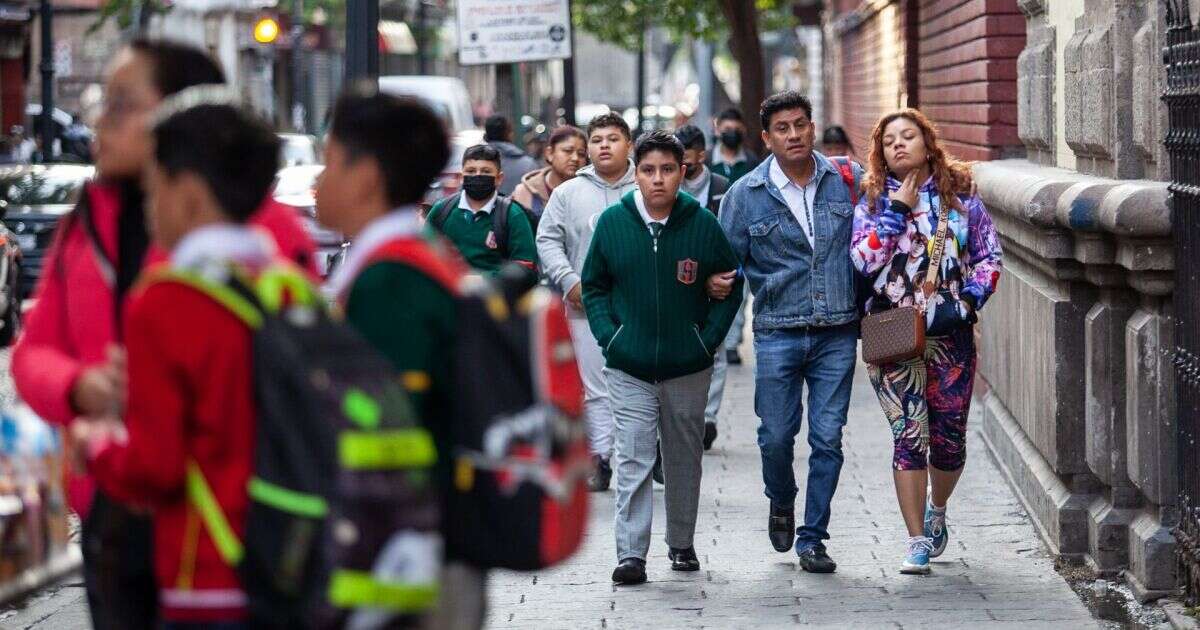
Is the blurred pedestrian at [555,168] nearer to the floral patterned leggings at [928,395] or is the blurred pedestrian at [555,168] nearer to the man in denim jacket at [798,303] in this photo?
the man in denim jacket at [798,303]

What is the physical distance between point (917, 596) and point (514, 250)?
328 cm

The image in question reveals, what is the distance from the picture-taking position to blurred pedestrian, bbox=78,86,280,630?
10.9 ft

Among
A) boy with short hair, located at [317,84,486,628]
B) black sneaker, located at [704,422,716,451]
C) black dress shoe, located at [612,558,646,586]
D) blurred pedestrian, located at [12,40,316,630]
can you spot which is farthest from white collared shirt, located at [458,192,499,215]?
boy with short hair, located at [317,84,486,628]

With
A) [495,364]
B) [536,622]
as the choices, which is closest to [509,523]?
[495,364]

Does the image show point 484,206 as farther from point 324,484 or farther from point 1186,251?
point 324,484

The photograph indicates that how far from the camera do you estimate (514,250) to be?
1025 centimetres

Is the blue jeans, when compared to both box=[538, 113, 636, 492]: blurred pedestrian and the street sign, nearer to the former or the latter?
box=[538, 113, 636, 492]: blurred pedestrian

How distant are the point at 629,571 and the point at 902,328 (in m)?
1.39

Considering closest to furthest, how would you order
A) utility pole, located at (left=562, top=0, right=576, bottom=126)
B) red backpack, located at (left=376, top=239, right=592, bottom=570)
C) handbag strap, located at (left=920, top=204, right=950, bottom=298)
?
red backpack, located at (left=376, top=239, right=592, bottom=570)
handbag strap, located at (left=920, top=204, right=950, bottom=298)
utility pole, located at (left=562, top=0, right=576, bottom=126)

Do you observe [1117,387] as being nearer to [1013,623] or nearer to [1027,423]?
[1013,623]

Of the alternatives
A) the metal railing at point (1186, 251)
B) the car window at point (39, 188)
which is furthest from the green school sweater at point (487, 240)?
the car window at point (39, 188)

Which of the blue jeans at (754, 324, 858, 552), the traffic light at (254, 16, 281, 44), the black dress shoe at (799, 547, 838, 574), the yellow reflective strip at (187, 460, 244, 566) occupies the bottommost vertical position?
the black dress shoe at (799, 547, 838, 574)

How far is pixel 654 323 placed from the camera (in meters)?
7.97

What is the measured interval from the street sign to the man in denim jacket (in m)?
9.61
